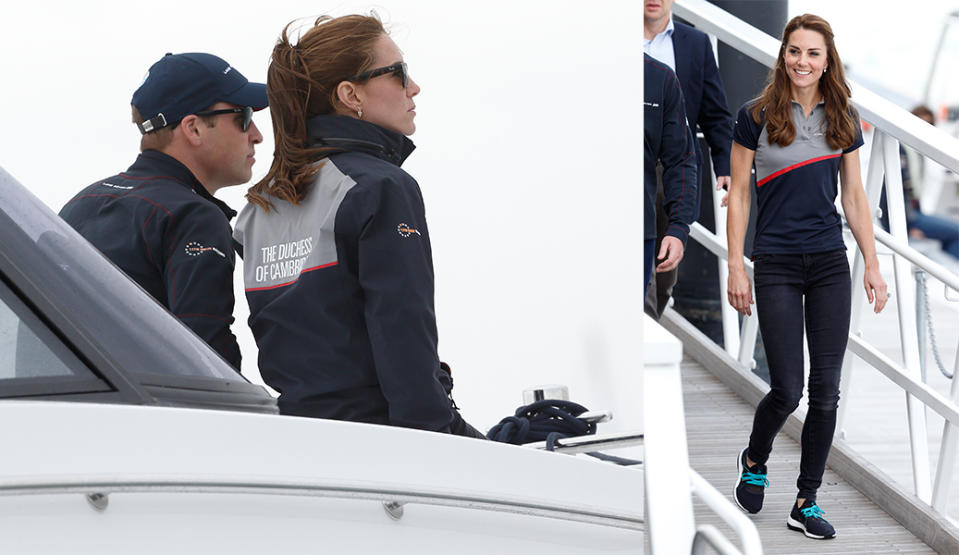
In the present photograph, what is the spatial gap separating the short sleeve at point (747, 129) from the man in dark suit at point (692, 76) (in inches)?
1.4

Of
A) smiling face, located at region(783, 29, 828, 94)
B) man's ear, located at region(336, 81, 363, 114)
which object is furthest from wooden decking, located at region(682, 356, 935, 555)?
man's ear, located at region(336, 81, 363, 114)

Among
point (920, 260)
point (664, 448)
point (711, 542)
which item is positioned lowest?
point (920, 260)

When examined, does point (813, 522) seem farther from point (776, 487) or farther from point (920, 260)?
point (920, 260)

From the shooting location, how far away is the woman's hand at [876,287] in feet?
7.98

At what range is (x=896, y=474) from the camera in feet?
13.2

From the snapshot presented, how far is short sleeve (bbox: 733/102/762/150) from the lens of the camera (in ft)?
7.95

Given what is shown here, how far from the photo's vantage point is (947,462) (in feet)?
8.83

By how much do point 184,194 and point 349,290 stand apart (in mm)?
178

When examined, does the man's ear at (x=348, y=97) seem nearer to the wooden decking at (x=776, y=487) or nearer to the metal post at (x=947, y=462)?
the wooden decking at (x=776, y=487)

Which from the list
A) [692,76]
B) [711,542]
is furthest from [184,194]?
[692,76]

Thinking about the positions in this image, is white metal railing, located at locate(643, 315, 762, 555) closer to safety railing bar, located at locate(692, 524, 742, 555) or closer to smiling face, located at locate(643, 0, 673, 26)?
safety railing bar, located at locate(692, 524, 742, 555)

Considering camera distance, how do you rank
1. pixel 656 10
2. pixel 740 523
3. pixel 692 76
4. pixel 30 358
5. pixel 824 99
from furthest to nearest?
pixel 824 99 < pixel 692 76 < pixel 656 10 < pixel 740 523 < pixel 30 358

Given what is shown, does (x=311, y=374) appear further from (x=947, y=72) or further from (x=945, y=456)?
(x=947, y=72)

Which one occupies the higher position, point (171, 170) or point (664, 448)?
point (171, 170)
